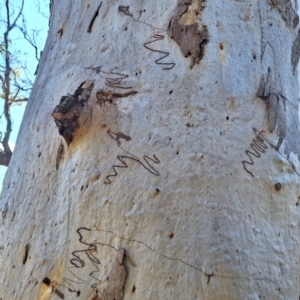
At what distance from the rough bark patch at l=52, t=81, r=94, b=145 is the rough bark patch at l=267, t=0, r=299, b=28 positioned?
552 mm

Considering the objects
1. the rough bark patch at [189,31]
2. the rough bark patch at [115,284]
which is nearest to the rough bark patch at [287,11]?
the rough bark patch at [189,31]

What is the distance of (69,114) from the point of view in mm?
877

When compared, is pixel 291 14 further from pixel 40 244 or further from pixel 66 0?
pixel 40 244

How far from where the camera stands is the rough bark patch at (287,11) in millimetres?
1011

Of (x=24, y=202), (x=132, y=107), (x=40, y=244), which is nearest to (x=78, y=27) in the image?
(x=132, y=107)

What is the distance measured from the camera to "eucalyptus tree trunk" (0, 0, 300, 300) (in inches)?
27.6

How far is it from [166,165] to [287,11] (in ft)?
1.89

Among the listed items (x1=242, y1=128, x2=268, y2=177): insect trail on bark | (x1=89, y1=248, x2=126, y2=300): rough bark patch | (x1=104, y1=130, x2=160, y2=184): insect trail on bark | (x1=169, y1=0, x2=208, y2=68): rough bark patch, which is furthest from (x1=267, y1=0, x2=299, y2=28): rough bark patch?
(x1=89, y1=248, x2=126, y2=300): rough bark patch

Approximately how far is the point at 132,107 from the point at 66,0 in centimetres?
62

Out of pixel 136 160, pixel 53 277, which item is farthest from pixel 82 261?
pixel 136 160

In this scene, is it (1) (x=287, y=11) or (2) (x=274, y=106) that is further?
(1) (x=287, y=11)

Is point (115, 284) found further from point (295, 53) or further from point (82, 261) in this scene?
point (295, 53)

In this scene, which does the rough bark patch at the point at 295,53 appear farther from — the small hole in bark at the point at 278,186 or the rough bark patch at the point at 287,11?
the small hole in bark at the point at 278,186

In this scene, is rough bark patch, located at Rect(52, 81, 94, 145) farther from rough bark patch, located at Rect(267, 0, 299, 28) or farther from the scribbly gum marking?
rough bark patch, located at Rect(267, 0, 299, 28)
